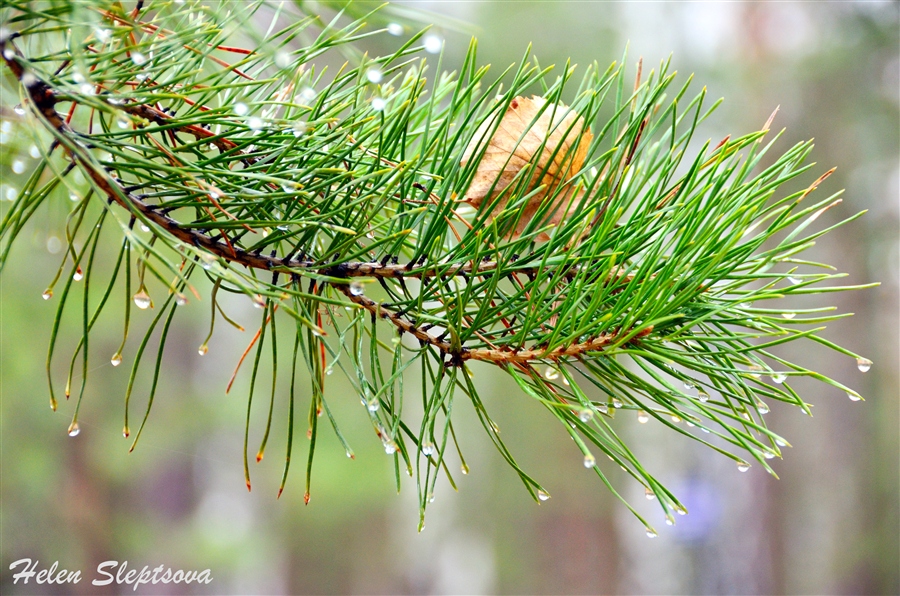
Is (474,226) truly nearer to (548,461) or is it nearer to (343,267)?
(343,267)

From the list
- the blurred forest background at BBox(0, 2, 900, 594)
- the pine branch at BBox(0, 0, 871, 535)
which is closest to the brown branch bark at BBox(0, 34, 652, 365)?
the pine branch at BBox(0, 0, 871, 535)

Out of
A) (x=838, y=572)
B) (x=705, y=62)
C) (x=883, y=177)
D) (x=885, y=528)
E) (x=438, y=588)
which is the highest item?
(x=705, y=62)

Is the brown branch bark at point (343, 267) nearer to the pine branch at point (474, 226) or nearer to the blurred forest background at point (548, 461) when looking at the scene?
the pine branch at point (474, 226)

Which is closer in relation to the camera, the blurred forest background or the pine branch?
the pine branch

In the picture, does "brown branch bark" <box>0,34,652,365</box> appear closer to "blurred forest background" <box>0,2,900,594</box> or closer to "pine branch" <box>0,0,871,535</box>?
"pine branch" <box>0,0,871,535</box>

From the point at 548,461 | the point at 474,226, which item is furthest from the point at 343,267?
the point at 548,461

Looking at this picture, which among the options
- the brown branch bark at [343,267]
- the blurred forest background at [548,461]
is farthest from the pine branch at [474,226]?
the blurred forest background at [548,461]

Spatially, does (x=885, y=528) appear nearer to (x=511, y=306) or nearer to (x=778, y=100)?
(x=778, y=100)

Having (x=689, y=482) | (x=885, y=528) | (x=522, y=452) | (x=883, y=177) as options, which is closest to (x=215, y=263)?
(x=883, y=177)
